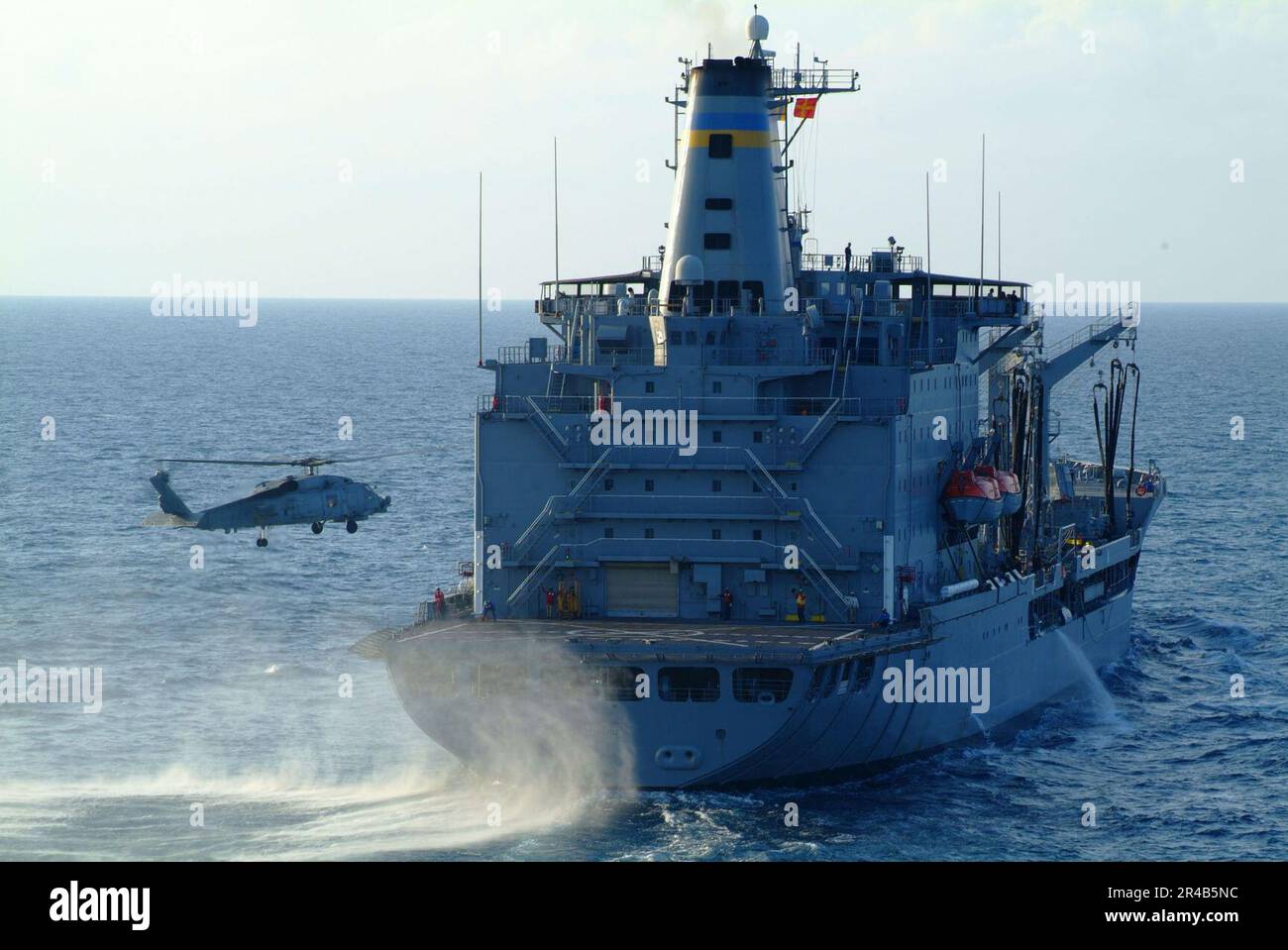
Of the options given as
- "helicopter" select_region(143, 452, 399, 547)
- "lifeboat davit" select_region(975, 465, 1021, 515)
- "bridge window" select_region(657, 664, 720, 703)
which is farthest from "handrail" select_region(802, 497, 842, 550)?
"helicopter" select_region(143, 452, 399, 547)

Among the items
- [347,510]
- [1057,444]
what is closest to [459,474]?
[1057,444]

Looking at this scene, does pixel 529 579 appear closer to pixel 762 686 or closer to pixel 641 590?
pixel 641 590

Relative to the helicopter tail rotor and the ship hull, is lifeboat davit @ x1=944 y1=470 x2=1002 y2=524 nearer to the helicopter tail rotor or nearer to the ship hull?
the ship hull

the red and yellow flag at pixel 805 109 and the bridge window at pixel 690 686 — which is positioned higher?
the red and yellow flag at pixel 805 109

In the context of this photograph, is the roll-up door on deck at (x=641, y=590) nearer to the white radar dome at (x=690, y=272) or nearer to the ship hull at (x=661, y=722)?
the ship hull at (x=661, y=722)

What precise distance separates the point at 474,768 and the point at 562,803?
2609mm

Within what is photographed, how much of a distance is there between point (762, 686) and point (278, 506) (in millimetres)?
16179

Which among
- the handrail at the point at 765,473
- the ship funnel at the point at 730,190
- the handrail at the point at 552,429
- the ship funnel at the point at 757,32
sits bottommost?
the handrail at the point at 765,473

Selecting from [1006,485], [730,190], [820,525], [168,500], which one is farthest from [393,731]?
[1006,485]

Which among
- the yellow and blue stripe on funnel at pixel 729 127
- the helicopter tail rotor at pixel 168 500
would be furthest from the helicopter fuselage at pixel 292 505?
the yellow and blue stripe on funnel at pixel 729 127

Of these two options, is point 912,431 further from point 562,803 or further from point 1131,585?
point 1131,585

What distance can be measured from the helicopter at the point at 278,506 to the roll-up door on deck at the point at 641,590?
8.27 m

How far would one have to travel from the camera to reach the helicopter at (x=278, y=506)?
169ft

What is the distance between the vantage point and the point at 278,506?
52.7 m
